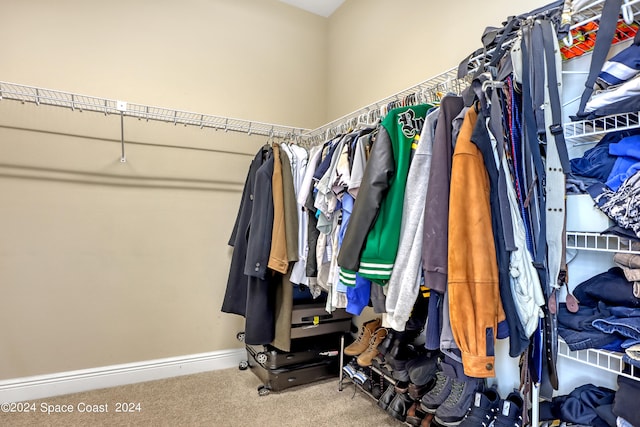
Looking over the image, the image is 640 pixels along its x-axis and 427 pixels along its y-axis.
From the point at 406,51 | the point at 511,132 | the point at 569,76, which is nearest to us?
the point at 511,132


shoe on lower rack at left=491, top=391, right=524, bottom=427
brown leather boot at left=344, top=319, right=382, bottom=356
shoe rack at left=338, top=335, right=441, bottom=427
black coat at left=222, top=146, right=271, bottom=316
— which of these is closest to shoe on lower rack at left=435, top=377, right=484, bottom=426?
shoe on lower rack at left=491, top=391, right=524, bottom=427

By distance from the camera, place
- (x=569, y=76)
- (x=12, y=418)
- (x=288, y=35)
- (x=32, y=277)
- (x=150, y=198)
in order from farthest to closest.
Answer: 1. (x=288, y=35)
2. (x=150, y=198)
3. (x=32, y=277)
4. (x=12, y=418)
5. (x=569, y=76)

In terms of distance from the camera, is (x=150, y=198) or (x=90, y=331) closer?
(x=90, y=331)

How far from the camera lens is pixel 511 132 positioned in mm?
Answer: 1088

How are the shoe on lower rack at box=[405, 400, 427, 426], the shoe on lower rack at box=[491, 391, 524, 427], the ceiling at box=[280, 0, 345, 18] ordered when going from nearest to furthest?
1. the shoe on lower rack at box=[491, 391, 524, 427]
2. the shoe on lower rack at box=[405, 400, 427, 426]
3. the ceiling at box=[280, 0, 345, 18]

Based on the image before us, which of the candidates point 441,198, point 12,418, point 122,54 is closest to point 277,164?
point 441,198

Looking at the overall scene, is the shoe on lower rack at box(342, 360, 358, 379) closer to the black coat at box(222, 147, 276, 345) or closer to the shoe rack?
the shoe rack

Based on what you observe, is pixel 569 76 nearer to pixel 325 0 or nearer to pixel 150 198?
pixel 325 0

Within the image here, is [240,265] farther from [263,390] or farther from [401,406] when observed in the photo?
[401,406]

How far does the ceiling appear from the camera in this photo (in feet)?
9.09

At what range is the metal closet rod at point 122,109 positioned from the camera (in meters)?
1.87

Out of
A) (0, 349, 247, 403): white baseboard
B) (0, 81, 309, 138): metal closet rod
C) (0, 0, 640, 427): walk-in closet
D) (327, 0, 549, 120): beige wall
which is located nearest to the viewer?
(0, 0, 640, 427): walk-in closet

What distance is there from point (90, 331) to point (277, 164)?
1.57 meters

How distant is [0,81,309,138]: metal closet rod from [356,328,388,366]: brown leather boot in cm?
149
